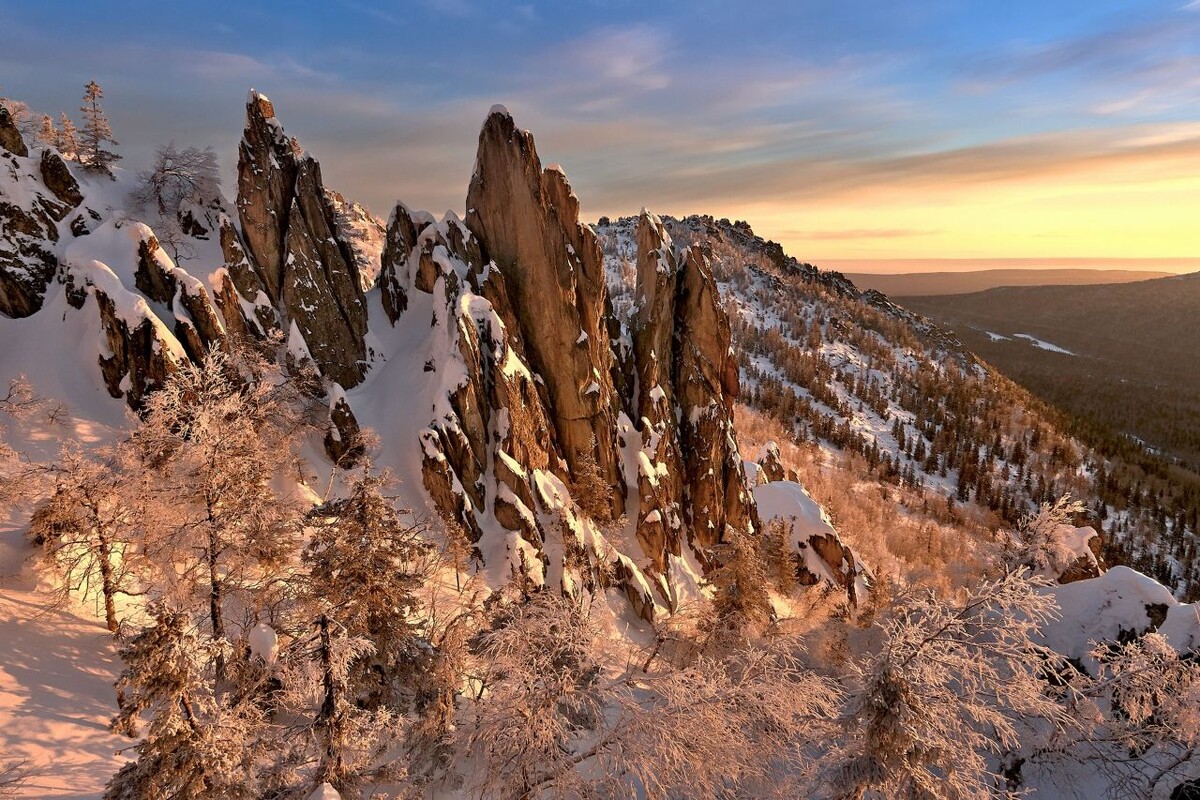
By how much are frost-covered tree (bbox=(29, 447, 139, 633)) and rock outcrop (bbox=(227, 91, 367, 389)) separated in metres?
15.6

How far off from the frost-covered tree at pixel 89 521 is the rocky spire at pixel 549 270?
2379 cm

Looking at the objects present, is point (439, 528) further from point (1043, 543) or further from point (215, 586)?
point (1043, 543)

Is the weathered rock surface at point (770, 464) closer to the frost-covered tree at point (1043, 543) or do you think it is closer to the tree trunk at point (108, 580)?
the frost-covered tree at point (1043, 543)

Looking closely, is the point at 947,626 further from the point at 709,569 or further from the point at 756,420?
the point at 756,420

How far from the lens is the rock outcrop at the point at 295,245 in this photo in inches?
1299

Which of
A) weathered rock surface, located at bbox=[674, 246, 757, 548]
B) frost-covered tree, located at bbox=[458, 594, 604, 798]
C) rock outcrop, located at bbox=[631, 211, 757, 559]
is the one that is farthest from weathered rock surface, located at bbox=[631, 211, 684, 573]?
frost-covered tree, located at bbox=[458, 594, 604, 798]

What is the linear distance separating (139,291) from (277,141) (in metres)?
13.0

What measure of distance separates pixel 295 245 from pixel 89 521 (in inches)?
852

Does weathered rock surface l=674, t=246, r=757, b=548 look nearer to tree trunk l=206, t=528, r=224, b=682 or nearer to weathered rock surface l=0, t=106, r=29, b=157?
tree trunk l=206, t=528, r=224, b=682

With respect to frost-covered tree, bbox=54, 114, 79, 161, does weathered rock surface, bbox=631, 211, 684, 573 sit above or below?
below

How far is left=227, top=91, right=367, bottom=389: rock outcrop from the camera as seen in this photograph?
33.0 metres

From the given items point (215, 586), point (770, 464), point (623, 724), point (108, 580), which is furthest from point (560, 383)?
point (770, 464)

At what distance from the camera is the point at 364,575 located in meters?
14.9

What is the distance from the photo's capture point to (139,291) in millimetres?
28250
